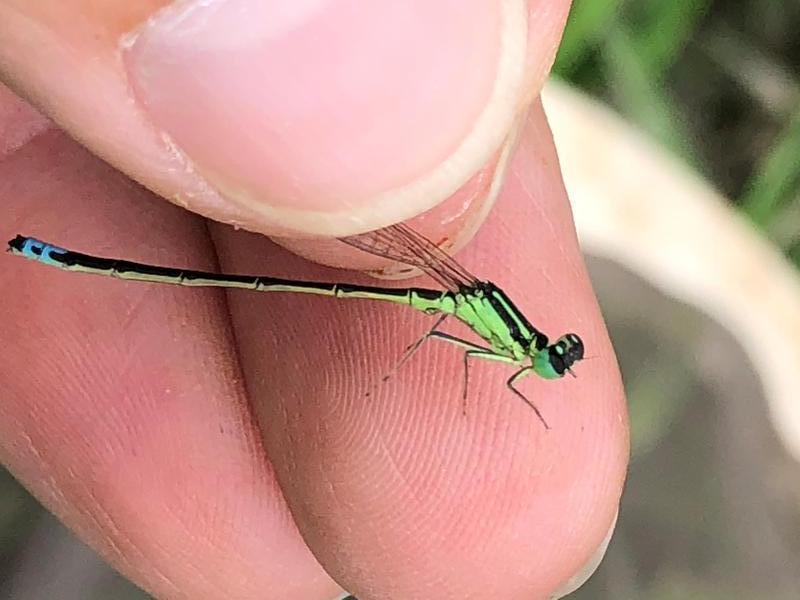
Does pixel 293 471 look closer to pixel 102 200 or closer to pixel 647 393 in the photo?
pixel 102 200

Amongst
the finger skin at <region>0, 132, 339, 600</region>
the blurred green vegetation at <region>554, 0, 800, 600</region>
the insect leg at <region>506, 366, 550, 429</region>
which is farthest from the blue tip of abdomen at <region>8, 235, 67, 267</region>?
the blurred green vegetation at <region>554, 0, 800, 600</region>

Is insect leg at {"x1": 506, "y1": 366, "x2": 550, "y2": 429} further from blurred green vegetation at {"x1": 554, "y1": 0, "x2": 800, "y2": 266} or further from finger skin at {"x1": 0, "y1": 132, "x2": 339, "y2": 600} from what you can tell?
blurred green vegetation at {"x1": 554, "y1": 0, "x2": 800, "y2": 266}

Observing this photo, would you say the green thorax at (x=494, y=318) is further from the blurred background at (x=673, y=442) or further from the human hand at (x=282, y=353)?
the blurred background at (x=673, y=442)

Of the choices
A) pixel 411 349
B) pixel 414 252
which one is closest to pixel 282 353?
pixel 411 349

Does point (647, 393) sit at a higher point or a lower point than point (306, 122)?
higher

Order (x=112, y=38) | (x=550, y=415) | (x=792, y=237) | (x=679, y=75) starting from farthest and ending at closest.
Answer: (x=679, y=75) → (x=792, y=237) → (x=550, y=415) → (x=112, y=38)

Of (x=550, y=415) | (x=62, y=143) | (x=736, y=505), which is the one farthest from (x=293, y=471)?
(x=736, y=505)

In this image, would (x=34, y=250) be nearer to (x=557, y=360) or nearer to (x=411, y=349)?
(x=411, y=349)
